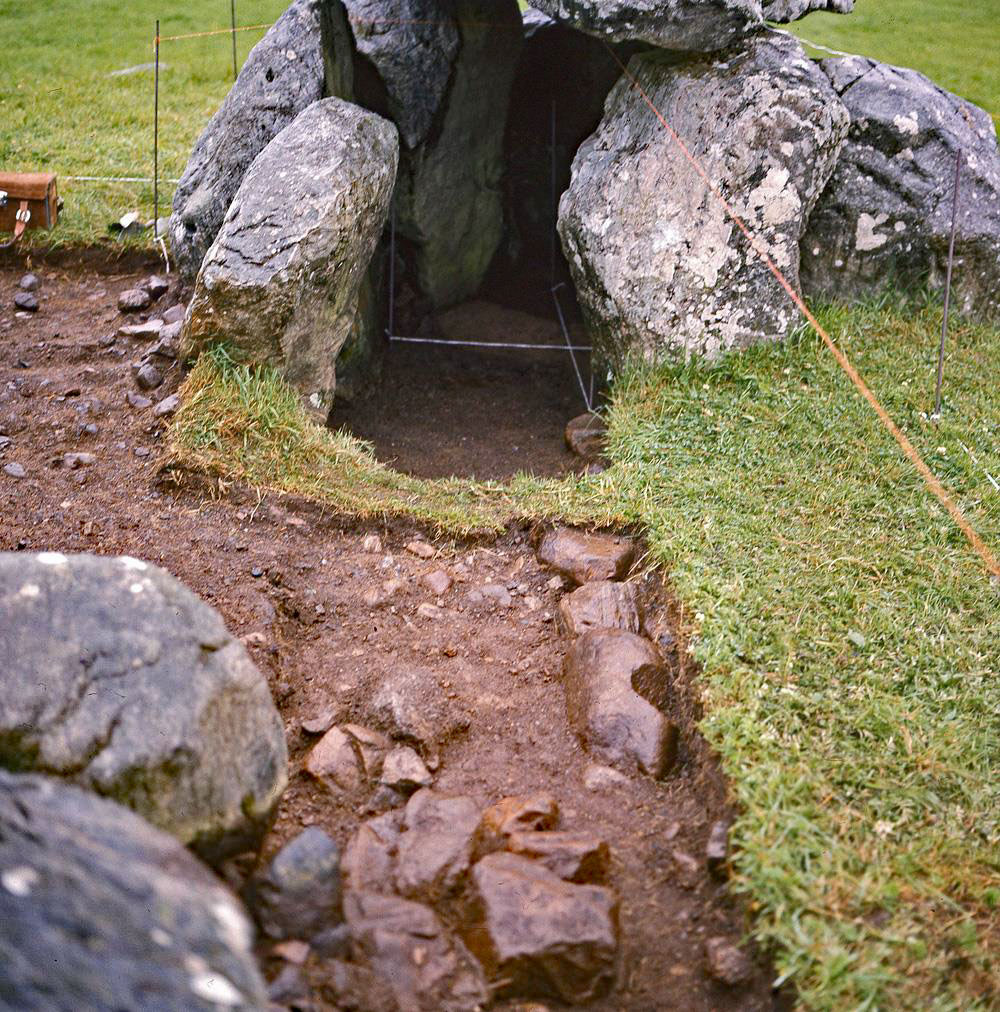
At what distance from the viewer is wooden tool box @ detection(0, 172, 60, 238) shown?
662 cm

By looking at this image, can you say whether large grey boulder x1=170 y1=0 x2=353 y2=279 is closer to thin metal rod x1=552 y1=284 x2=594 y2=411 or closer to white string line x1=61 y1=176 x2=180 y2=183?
white string line x1=61 y1=176 x2=180 y2=183

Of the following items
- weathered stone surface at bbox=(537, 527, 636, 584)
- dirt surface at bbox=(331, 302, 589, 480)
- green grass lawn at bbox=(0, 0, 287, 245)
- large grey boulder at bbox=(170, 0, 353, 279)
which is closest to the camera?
weathered stone surface at bbox=(537, 527, 636, 584)

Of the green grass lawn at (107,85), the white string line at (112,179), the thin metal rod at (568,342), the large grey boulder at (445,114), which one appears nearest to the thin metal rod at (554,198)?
the thin metal rod at (568,342)

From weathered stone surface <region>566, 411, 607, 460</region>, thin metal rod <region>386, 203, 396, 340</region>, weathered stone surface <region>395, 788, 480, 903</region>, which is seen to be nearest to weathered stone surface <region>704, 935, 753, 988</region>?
weathered stone surface <region>395, 788, 480, 903</region>

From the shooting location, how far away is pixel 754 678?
3.54 meters

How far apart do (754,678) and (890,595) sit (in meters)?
0.83

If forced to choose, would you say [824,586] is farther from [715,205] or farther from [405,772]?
[715,205]

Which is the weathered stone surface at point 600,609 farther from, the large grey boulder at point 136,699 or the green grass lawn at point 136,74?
the green grass lawn at point 136,74

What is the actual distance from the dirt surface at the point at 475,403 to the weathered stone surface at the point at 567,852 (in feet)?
8.58

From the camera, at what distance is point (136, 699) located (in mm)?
2578

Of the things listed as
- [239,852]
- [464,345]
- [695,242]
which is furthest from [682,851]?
[464,345]

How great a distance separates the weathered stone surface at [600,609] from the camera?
4039mm

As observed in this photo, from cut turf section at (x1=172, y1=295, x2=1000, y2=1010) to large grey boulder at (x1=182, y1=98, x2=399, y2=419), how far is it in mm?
232

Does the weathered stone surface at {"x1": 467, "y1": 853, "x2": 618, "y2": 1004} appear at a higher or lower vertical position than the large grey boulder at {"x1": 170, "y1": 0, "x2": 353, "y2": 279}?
lower
